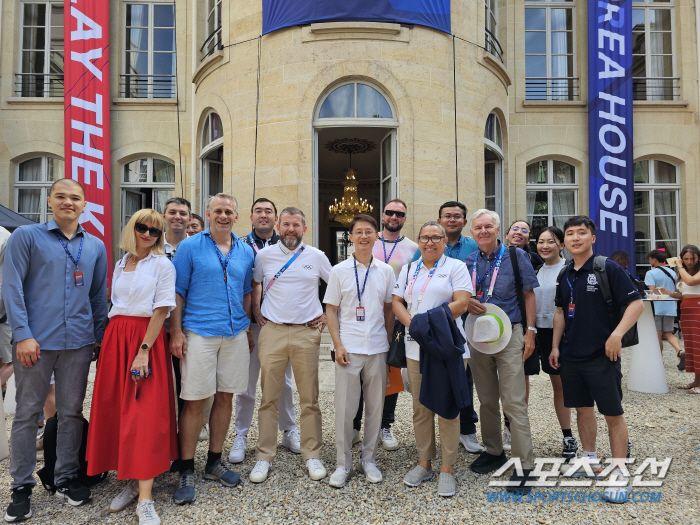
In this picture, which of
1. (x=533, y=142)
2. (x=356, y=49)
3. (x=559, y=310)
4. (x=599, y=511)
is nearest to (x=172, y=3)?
(x=356, y=49)

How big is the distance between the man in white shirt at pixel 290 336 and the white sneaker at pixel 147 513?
28.9 inches

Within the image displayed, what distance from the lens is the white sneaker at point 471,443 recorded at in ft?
12.0

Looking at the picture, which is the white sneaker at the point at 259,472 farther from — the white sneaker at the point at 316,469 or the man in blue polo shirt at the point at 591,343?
the man in blue polo shirt at the point at 591,343

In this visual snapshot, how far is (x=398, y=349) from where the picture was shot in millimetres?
3139

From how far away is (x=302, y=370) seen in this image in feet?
10.8

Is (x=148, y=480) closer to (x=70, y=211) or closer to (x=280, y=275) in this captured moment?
(x=280, y=275)

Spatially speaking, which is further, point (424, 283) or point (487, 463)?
point (487, 463)

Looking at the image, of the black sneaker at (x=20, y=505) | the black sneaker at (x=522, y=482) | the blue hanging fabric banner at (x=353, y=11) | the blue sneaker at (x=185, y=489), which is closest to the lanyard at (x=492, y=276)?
the black sneaker at (x=522, y=482)

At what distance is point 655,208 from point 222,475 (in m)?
11.7

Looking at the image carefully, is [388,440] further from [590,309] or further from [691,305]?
[691,305]

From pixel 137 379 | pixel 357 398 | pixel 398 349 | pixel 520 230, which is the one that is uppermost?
pixel 520 230

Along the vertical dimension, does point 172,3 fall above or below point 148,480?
above

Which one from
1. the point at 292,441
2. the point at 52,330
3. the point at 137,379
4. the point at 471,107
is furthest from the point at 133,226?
the point at 471,107

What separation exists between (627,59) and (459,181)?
5590 millimetres
